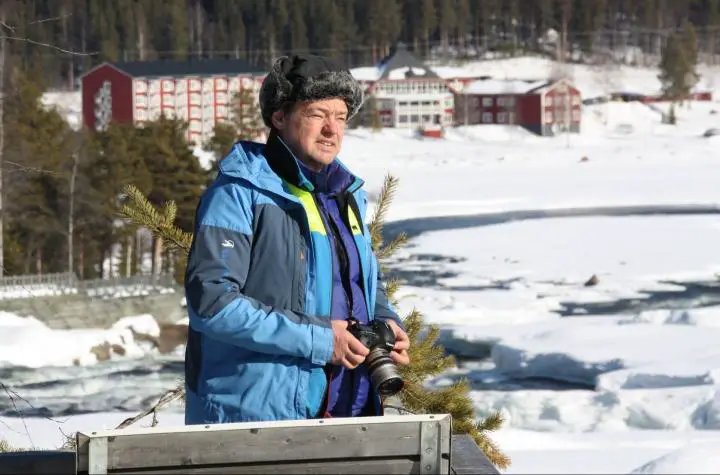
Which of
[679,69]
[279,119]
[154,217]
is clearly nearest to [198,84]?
[679,69]

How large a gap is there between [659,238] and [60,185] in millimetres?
13936

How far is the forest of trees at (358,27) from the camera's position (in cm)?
9562

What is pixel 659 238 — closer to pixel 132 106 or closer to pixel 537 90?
pixel 132 106

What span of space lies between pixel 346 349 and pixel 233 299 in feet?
0.81

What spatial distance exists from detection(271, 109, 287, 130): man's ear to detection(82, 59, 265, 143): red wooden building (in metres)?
63.7

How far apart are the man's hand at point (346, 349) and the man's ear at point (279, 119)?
17.9 inches

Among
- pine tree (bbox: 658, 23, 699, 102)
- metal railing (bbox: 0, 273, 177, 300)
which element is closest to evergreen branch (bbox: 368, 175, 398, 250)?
metal railing (bbox: 0, 273, 177, 300)

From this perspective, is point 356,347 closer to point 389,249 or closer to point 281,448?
point 281,448

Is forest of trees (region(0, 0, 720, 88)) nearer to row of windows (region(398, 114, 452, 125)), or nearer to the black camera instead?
row of windows (region(398, 114, 452, 125))

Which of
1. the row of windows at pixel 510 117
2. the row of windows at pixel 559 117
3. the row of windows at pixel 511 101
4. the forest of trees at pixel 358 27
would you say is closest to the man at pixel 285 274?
the row of windows at pixel 559 117

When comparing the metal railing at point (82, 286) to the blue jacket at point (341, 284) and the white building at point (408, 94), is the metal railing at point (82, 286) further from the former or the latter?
the white building at point (408, 94)

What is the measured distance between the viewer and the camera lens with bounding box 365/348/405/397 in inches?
113

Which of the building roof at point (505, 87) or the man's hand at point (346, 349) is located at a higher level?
the man's hand at point (346, 349)

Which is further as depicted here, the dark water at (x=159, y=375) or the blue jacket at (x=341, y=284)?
the dark water at (x=159, y=375)
